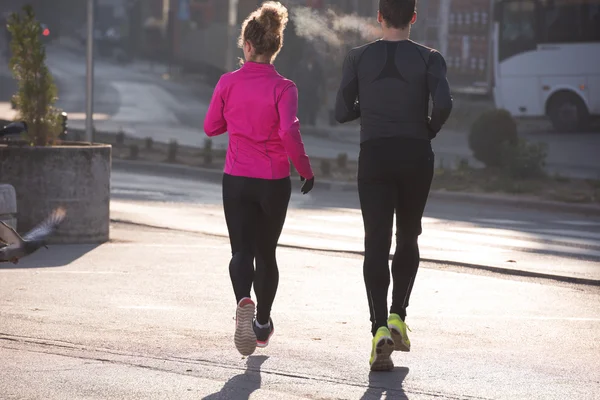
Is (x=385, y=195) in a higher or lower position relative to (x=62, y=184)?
higher

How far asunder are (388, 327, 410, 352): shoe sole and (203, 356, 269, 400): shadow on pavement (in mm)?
679

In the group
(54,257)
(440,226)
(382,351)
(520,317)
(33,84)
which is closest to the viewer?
(382,351)

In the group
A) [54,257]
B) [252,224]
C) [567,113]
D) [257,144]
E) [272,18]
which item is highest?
[272,18]

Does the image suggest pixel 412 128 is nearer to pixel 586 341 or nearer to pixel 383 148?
pixel 383 148

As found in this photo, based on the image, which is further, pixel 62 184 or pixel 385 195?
pixel 62 184

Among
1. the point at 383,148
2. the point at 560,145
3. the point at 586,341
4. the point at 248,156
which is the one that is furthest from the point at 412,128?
the point at 560,145

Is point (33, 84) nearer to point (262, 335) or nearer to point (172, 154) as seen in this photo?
point (262, 335)

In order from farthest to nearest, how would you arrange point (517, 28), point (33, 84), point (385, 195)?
point (517, 28) < point (33, 84) < point (385, 195)

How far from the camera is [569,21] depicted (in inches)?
1411

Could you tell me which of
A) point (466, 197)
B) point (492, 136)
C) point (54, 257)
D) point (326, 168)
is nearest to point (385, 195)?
point (54, 257)

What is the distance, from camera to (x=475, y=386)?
633 cm

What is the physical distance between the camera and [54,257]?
11031mm

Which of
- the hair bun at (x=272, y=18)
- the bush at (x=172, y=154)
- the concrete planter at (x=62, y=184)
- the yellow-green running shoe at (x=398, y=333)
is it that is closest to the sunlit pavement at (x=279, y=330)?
the yellow-green running shoe at (x=398, y=333)

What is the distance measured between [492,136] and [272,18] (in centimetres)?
1491
